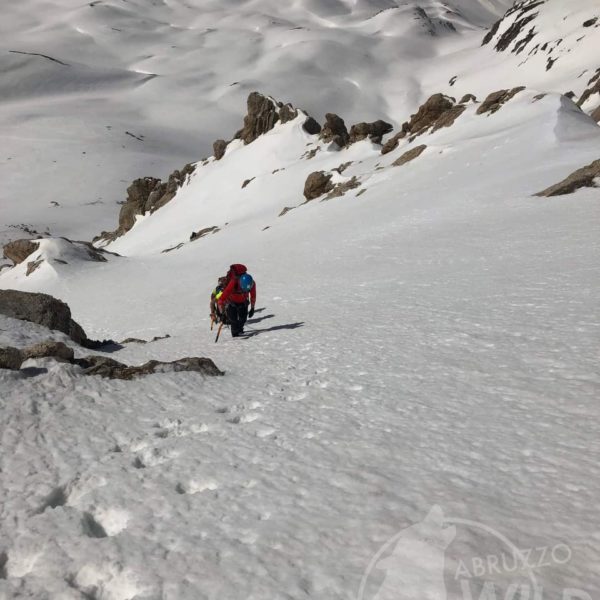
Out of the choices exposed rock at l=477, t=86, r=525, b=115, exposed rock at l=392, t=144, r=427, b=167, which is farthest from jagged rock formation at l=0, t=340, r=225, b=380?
exposed rock at l=477, t=86, r=525, b=115

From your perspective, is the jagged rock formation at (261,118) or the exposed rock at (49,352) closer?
the exposed rock at (49,352)

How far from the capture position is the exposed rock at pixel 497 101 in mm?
34250

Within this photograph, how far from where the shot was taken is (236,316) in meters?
10.3

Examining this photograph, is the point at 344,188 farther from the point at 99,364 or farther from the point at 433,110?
the point at 99,364

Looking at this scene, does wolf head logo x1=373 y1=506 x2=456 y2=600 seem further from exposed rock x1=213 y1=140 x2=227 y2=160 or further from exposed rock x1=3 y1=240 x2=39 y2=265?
exposed rock x1=213 y1=140 x2=227 y2=160

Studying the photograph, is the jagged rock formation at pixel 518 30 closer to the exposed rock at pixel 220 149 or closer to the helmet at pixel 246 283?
the exposed rock at pixel 220 149

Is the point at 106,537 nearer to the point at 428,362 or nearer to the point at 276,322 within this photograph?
the point at 428,362

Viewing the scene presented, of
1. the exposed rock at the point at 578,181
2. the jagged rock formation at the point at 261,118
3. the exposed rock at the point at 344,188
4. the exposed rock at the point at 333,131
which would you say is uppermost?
the jagged rock formation at the point at 261,118

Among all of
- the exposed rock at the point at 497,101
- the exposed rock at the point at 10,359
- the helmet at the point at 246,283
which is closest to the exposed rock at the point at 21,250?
the helmet at the point at 246,283

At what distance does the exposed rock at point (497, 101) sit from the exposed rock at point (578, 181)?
1856 cm

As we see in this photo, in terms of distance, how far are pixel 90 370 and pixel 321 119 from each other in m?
124

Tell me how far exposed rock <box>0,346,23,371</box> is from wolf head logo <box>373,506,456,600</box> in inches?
195

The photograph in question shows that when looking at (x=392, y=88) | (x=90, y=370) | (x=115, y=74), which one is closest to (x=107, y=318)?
(x=90, y=370)

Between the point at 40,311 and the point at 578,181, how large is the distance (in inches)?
663
